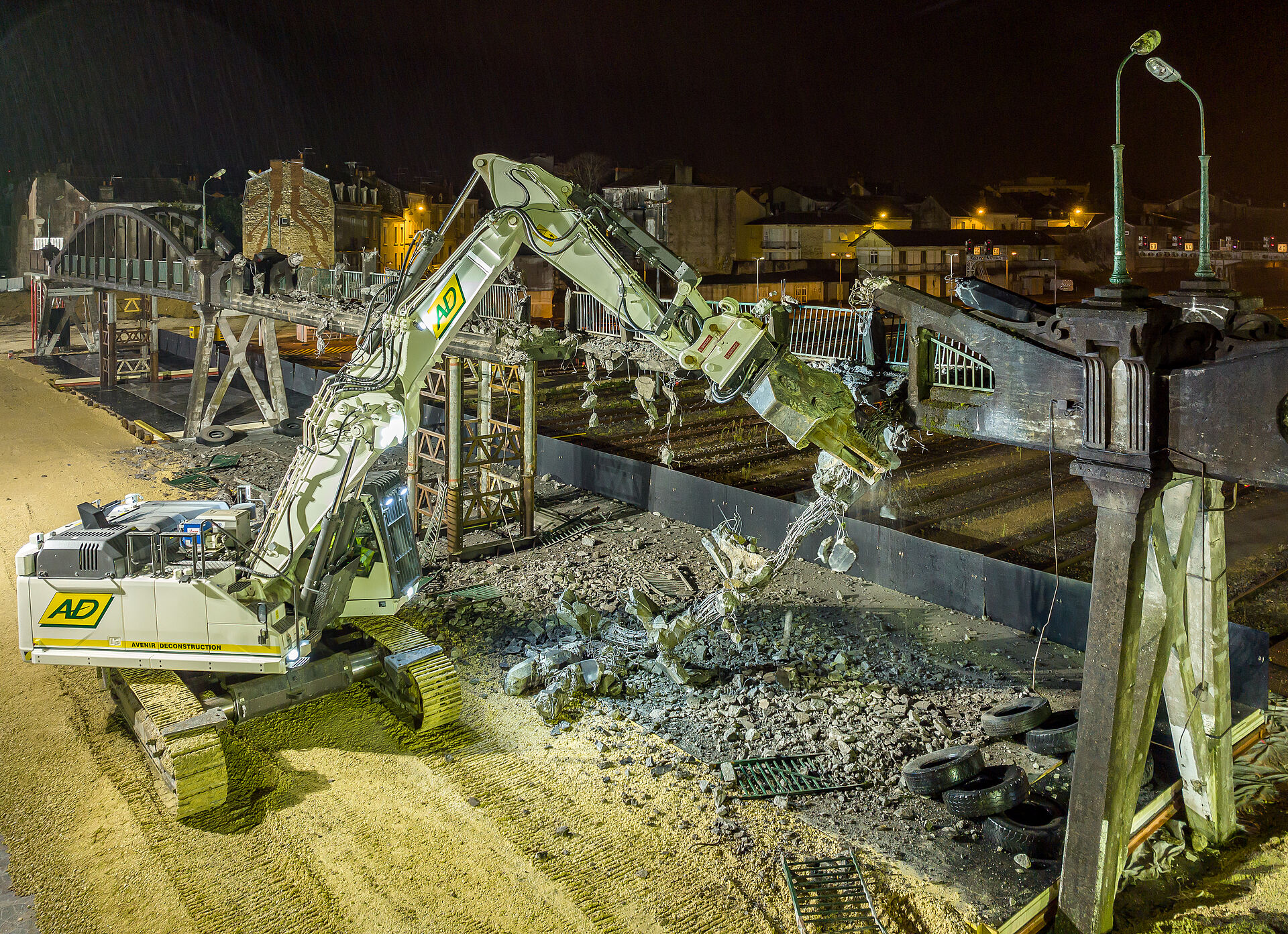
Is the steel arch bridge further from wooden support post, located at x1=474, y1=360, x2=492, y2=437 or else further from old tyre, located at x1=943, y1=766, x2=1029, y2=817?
old tyre, located at x1=943, y1=766, x2=1029, y2=817

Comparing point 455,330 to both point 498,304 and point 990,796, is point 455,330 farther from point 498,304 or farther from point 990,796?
point 498,304

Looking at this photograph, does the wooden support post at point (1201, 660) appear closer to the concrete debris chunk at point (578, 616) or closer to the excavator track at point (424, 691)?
the excavator track at point (424, 691)

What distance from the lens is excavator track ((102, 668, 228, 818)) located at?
9.62 m

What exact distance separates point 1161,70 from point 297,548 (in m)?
9.51

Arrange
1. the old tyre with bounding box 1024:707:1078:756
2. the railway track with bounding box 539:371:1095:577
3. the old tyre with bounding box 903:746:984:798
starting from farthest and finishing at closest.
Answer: the railway track with bounding box 539:371:1095:577 < the old tyre with bounding box 1024:707:1078:756 < the old tyre with bounding box 903:746:984:798

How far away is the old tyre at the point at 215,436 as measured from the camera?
26.8 meters

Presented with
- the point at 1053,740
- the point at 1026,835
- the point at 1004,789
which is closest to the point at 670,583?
the point at 1053,740

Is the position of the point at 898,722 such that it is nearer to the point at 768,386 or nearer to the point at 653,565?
the point at 768,386

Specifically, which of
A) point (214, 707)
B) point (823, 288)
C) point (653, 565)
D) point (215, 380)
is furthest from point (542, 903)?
point (823, 288)

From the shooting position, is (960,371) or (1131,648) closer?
(1131,648)

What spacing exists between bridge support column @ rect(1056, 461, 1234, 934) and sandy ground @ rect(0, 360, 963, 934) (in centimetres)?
133

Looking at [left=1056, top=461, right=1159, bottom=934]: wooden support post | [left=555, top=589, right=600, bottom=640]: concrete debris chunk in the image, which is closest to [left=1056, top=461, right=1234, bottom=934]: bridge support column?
[left=1056, top=461, right=1159, bottom=934]: wooden support post

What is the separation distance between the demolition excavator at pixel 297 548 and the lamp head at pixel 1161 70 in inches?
149

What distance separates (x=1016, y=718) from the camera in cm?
1107
